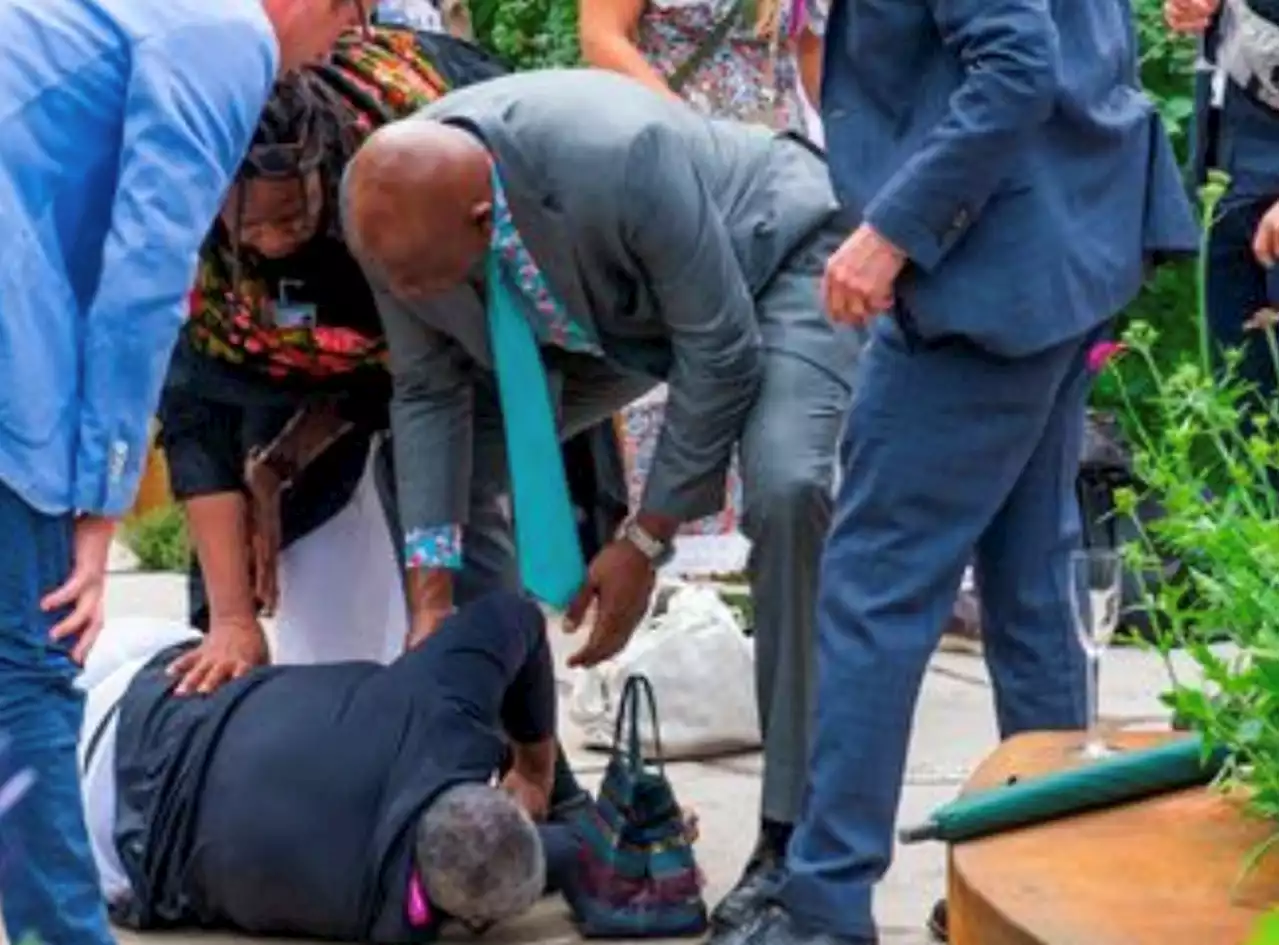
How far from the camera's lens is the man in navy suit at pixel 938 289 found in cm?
412

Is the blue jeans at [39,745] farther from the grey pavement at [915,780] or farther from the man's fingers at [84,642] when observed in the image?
the grey pavement at [915,780]

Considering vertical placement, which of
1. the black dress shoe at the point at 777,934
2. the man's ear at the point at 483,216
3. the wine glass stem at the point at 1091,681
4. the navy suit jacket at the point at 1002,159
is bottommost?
the black dress shoe at the point at 777,934

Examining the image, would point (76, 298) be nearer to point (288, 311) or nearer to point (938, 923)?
point (288, 311)

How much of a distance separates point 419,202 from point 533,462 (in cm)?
51

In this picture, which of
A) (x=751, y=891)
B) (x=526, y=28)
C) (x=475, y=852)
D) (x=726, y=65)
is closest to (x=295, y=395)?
(x=475, y=852)

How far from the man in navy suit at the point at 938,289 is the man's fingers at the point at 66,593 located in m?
1.10

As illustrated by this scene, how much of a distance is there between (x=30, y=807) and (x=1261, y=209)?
313 centimetres

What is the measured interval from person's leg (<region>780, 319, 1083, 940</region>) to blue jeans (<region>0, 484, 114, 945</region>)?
1.13 metres

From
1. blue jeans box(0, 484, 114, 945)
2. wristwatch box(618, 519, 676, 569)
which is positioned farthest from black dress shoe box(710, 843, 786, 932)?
blue jeans box(0, 484, 114, 945)

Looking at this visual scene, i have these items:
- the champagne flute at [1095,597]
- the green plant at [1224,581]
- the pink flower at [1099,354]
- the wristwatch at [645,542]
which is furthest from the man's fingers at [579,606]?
the green plant at [1224,581]

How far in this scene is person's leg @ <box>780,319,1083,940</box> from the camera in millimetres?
4246

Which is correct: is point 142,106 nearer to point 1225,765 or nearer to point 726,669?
point 1225,765

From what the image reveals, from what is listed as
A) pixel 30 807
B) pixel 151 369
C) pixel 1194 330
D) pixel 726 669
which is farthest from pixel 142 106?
pixel 1194 330

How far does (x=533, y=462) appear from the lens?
193 inches
